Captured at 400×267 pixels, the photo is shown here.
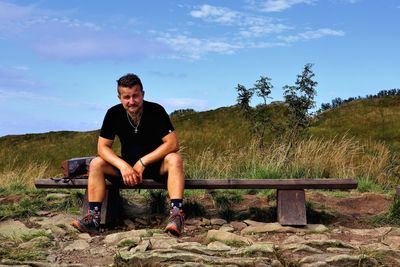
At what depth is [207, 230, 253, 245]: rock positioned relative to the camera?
18.7 feet

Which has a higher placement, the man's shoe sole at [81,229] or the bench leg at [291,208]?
the bench leg at [291,208]

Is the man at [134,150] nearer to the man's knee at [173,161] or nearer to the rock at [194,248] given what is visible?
the man's knee at [173,161]

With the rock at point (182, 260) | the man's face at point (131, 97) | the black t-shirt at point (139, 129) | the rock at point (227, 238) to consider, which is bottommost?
the rock at point (182, 260)

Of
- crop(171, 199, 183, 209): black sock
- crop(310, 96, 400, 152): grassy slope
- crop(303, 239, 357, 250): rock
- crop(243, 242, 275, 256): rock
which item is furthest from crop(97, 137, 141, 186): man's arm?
crop(310, 96, 400, 152): grassy slope

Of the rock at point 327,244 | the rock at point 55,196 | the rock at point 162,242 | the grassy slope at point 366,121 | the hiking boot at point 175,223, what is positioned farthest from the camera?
the grassy slope at point 366,121

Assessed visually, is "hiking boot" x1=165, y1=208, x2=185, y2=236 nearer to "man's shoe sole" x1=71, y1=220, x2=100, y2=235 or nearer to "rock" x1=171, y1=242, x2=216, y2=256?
"rock" x1=171, y1=242, x2=216, y2=256

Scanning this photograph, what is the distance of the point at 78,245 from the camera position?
600cm

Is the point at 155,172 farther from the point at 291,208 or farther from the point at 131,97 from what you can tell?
the point at 291,208

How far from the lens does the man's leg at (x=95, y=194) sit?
6.48 meters

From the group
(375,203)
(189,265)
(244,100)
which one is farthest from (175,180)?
(244,100)

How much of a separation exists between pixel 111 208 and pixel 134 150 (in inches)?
36.8

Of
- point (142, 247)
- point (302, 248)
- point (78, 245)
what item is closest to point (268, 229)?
point (302, 248)

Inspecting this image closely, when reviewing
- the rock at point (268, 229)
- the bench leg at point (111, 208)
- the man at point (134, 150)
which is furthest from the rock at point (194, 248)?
the bench leg at point (111, 208)

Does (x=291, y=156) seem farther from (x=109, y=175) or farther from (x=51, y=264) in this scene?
(x=51, y=264)
